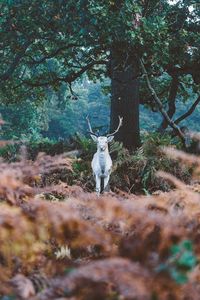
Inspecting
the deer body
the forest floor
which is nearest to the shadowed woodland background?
the forest floor

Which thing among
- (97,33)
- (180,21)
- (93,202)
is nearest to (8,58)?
(97,33)

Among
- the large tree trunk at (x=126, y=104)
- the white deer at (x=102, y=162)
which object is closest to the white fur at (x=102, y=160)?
the white deer at (x=102, y=162)

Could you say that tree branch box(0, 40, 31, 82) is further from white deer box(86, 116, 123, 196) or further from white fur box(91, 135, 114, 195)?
white fur box(91, 135, 114, 195)

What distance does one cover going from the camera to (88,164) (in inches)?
454

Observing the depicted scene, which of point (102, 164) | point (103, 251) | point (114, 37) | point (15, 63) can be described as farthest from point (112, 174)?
point (103, 251)

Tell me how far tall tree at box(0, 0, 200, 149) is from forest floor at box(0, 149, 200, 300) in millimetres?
7615

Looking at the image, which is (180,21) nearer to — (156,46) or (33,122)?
(156,46)

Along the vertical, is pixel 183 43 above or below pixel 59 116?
above

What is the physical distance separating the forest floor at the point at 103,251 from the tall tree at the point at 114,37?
762 centimetres

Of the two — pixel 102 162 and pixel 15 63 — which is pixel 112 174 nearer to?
pixel 102 162

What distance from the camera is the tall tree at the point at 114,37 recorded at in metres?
10.4

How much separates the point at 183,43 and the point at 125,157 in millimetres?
3919

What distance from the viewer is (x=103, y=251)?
261cm

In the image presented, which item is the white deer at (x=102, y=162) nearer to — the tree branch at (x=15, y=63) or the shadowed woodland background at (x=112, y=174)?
the shadowed woodland background at (x=112, y=174)
